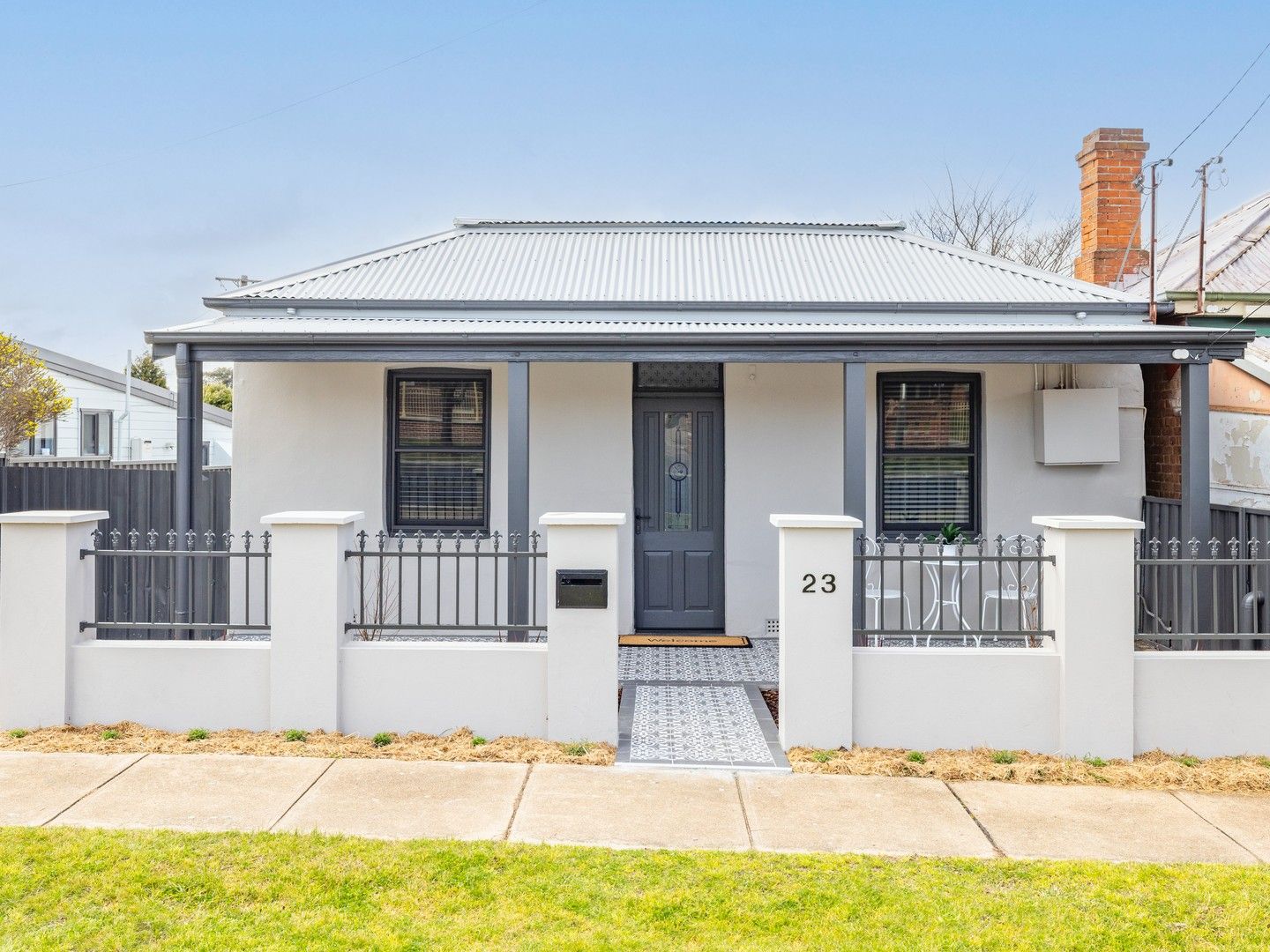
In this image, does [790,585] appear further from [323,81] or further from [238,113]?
[238,113]

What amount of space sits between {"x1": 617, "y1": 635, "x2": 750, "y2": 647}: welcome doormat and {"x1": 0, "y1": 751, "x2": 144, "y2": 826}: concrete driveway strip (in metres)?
4.19

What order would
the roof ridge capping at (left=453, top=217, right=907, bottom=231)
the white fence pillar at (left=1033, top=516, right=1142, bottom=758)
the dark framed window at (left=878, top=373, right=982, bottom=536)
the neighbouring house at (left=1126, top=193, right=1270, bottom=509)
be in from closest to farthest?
the white fence pillar at (left=1033, top=516, right=1142, bottom=758) → the neighbouring house at (left=1126, top=193, right=1270, bottom=509) → the dark framed window at (left=878, top=373, right=982, bottom=536) → the roof ridge capping at (left=453, top=217, right=907, bottom=231)

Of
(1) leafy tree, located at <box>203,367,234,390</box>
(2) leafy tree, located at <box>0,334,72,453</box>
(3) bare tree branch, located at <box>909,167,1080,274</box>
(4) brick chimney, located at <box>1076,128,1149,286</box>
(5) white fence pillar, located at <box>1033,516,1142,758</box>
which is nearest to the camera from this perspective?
(5) white fence pillar, located at <box>1033,516,1142,758</box>

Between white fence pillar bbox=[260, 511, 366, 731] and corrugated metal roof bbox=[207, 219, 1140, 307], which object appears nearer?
white fence pillar bbox=[260, 511, 366, 731]

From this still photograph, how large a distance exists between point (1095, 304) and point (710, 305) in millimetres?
3556

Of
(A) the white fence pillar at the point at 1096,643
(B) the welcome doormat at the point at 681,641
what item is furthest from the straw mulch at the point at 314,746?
(B) the welcome doormat at the point at 681,641

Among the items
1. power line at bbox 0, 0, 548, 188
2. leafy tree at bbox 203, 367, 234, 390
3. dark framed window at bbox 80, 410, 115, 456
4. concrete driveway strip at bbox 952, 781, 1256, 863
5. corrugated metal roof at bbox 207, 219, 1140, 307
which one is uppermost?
power line at bbox 0, 0, 548, 188

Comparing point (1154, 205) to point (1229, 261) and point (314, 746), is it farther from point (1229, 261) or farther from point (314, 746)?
point (314, 746)

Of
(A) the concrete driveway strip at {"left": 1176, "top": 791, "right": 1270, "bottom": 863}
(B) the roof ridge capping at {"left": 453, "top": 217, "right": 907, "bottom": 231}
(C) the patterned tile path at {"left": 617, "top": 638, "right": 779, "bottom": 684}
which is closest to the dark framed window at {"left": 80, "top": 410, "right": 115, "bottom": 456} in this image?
(B) the roof ridge capping at {"left": 453, "top": 217, "right": 907, "bottom": 231}

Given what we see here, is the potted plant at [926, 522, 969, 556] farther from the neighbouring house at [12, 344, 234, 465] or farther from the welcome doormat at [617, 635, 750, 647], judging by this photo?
the neighbouring house at [12, 344, 234, 465]

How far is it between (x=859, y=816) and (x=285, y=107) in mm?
14623

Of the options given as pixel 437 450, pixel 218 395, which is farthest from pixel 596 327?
pixel 218 395

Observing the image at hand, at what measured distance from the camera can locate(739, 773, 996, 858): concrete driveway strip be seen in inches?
156

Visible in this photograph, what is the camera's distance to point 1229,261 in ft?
31.1
